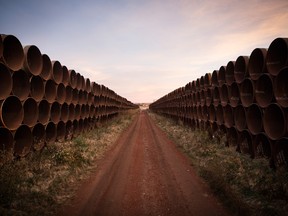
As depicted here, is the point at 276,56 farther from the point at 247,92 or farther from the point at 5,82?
the point at 5,82

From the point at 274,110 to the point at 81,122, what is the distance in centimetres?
1109

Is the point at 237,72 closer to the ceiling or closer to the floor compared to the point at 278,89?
closer to the ceiling

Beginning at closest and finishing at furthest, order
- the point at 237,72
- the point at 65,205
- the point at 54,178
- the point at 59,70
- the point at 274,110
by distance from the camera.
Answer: the point at 65,205 → the point at 54,178 → the point at 274,110 → the point at 237,72 → the point at 59,70

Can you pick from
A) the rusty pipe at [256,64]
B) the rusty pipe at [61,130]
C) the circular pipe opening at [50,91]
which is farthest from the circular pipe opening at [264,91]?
the rusty pipe at [61,130]

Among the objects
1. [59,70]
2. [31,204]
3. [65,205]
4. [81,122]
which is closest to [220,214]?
[65,205]

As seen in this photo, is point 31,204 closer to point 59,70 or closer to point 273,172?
point 273,172

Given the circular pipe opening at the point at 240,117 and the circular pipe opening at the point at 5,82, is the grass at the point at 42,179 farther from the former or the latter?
the circular pipe opening at the point at 240,117

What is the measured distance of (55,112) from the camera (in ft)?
40.2

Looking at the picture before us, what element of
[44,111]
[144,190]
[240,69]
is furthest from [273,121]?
[44,111]

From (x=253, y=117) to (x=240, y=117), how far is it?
3.55 feet

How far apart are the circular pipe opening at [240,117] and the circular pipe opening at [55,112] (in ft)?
23.4

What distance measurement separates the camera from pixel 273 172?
7.25 meters

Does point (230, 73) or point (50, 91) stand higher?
point (230, 73)

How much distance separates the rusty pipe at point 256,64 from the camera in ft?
29.2
